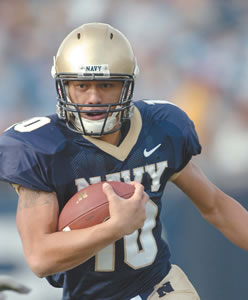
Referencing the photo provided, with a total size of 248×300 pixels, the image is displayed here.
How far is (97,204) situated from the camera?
6.08 feet

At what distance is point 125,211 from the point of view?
1754 millimetres

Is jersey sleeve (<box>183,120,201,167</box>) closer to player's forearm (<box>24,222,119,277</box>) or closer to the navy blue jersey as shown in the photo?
the navy blue jersey

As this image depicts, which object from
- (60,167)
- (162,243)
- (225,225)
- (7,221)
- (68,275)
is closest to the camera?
(60,167)

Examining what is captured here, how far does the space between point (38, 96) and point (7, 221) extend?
46.1 inches

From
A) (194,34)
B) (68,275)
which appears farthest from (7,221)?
(194,34)

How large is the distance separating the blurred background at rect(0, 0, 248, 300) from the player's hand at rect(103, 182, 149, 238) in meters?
2.10

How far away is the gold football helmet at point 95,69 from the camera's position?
6.68 ft

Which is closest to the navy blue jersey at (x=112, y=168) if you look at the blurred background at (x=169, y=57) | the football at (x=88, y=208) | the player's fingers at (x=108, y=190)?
the football at (x=88, y=208)

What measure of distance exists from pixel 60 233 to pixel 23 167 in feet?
0.93

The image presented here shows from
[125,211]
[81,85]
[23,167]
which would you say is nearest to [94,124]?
[81,85]

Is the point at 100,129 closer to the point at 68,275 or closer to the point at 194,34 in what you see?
the point at 68,275

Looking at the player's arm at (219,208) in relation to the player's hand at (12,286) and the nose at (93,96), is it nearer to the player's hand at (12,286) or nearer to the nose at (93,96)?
the nose at (93,96)

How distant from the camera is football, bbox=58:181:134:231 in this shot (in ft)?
6.07

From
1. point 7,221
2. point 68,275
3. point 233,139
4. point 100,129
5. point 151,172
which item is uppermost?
point 100,129
